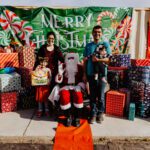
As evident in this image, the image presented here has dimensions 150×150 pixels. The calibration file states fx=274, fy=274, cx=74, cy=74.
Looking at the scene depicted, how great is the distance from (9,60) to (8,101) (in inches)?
57.0

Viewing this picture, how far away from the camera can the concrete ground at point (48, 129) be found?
499 cm

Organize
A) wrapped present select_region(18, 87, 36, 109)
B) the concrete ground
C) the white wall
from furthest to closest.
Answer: the white wall, wrapped present select_region(18, 87, 36, 109), the concrete ground

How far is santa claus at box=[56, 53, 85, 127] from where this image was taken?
5484mm

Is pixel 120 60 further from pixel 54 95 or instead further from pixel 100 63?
pixel 54 95

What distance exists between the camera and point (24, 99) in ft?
21.9

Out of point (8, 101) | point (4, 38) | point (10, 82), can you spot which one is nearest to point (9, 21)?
point (4, 38)

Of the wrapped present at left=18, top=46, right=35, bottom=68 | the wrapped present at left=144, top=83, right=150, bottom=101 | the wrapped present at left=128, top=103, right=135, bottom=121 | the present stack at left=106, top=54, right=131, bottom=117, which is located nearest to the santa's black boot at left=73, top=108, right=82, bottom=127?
the present stack at left=106, top=54, right=131, bottom=117

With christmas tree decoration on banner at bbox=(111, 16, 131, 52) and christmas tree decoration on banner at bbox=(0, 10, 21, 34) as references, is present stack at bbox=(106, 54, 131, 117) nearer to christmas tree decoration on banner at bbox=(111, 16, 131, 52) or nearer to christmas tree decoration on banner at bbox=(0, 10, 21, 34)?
christmas tree decoration on banner at bbox=(111, 16, 131, 52)

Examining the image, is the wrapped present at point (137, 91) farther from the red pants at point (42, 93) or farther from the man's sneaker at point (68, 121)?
the red pants at point (42, 93)

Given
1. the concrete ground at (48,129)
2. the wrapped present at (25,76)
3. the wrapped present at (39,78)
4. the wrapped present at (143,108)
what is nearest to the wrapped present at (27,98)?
the wrapped present at (25,76)

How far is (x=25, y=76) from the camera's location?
6.89m

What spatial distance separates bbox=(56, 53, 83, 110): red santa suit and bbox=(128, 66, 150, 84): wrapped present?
3.85 ft

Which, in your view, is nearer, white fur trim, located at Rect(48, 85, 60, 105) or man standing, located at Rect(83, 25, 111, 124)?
Result: man standing, located at Rect(83, 25, 111, 124)

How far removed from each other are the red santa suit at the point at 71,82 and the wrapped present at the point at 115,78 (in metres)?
0.85
